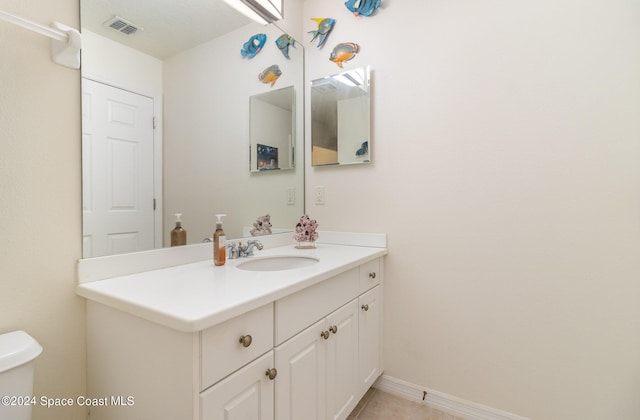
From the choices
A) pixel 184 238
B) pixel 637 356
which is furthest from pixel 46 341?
pixel 637 356

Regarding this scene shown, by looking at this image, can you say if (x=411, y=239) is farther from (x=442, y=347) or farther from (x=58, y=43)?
(x=58, y=43)

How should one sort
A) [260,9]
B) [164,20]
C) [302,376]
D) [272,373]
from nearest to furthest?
[272,373]
[302,376]
[164,20]
[260,9]

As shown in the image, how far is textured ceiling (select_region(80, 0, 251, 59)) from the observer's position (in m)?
1.00

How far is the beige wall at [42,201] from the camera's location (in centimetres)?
83

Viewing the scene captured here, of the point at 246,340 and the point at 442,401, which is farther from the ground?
the point at 246,340

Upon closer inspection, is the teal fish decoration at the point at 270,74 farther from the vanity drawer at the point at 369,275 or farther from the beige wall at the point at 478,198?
the vanity drawer at the point at 369,275

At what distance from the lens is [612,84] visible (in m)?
1.15

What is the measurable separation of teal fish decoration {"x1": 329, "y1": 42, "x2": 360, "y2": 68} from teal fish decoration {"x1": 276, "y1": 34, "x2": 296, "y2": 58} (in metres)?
0.27

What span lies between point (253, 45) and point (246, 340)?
1530 mm

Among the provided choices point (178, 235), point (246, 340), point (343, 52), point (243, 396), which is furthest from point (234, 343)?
point (343, 52)

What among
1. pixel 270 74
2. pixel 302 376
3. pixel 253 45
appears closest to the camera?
pixel 302 376

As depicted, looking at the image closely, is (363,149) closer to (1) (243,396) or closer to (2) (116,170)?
(2) (116,170)

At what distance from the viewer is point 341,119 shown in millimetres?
1778

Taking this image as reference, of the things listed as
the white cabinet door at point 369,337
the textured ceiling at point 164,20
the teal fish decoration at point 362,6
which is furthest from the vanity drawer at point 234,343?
the teal fish decoration at point 362,6
